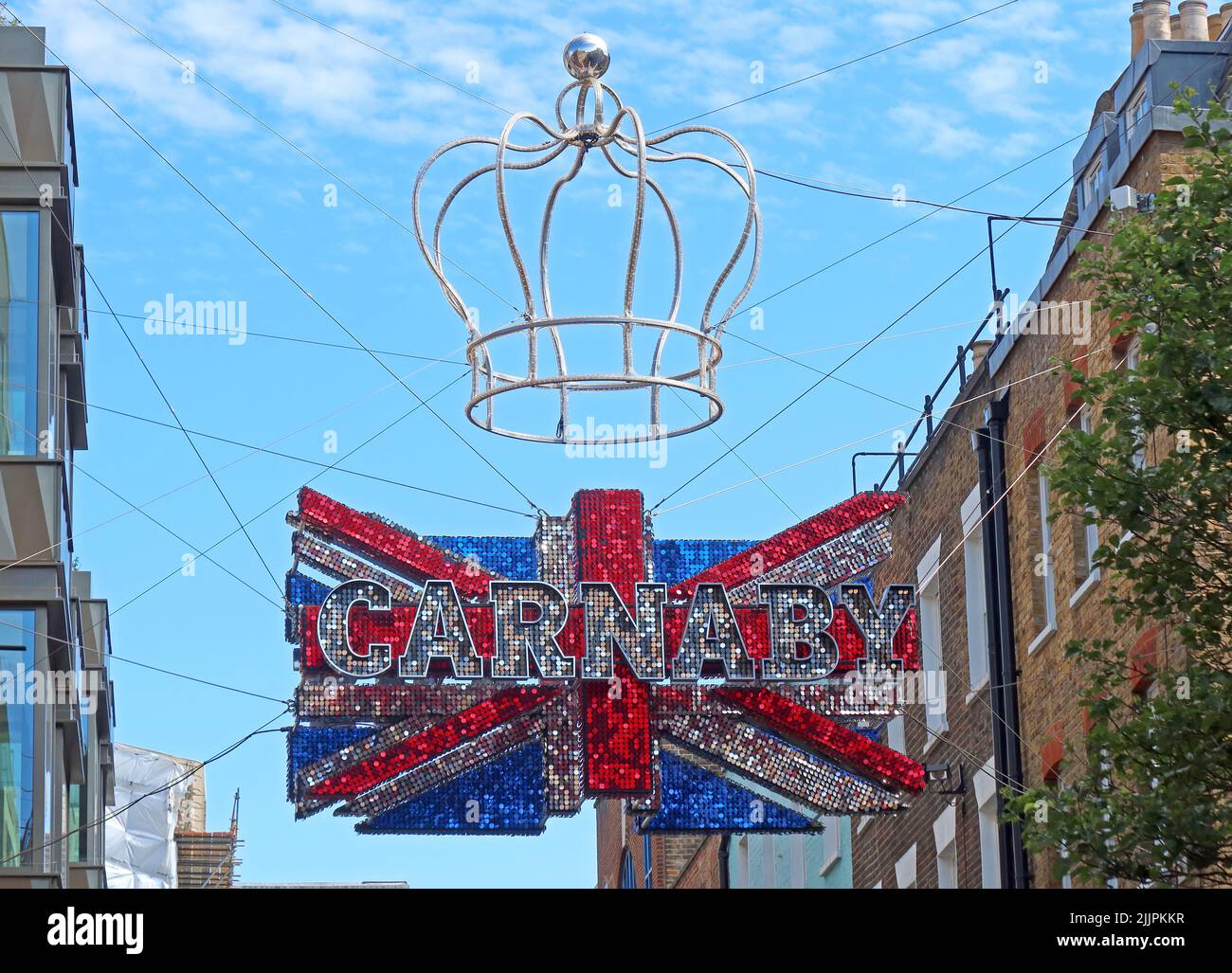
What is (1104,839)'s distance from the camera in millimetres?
13586

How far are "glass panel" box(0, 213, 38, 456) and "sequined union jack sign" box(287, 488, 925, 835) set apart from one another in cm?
275

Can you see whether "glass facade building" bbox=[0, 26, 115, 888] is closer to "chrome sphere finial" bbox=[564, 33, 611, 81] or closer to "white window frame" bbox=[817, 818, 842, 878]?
"chrome sphere finial" bbox=[564, 33, 611, 81]

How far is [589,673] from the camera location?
18938 mm

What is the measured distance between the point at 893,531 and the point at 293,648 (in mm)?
10610

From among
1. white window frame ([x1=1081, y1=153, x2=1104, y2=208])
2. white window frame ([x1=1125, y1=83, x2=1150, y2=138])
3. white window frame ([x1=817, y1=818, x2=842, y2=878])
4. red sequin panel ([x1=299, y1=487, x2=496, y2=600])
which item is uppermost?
white window frame ([x1=1125, y1=83, x2=1150, y2=138])

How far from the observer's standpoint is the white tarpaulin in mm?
42781

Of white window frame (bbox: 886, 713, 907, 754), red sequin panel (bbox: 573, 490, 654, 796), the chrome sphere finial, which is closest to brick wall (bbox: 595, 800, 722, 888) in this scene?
white window frame (bbox: 886, 713, 907, 754)

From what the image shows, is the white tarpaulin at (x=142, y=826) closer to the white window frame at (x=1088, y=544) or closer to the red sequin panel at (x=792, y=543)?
the red sequin panel at (x=792, y=543)

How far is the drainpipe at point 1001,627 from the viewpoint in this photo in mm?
21969

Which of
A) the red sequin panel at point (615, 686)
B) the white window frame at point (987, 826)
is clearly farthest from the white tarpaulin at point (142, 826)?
the red sequin panel at point (615, 686)

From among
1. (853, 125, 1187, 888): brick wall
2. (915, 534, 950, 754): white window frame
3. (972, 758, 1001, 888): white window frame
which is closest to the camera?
(853, 125, 1187, 888): brick wall

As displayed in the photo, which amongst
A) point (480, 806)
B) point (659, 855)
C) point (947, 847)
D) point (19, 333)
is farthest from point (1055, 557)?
point (659, 855)

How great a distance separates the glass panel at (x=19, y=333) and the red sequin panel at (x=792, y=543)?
6.14 m
